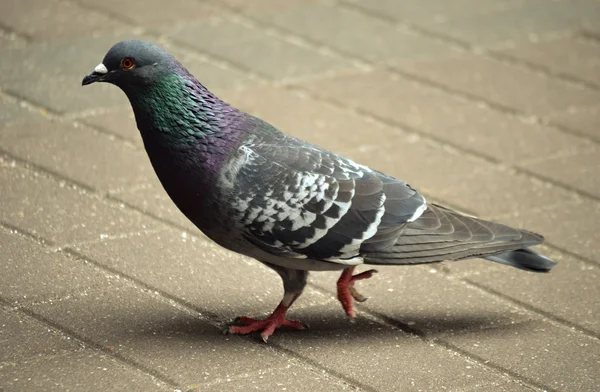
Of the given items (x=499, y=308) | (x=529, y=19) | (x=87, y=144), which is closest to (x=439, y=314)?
(x=499, y=308)

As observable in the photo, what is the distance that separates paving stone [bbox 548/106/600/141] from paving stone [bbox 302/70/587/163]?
0.40 feet

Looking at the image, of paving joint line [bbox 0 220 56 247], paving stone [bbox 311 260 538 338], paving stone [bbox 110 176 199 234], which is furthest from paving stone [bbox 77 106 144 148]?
paving stone [bbox 311 260 538 338]

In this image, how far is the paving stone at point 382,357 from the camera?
12.2 feet

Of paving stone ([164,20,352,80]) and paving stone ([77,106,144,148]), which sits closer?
paving stone ([77,106,144,148])

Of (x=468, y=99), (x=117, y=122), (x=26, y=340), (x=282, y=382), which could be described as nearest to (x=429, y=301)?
(x=282, y=382)

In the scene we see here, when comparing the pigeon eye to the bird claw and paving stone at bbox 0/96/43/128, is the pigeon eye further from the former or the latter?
paving stone at bbox 0/96/43/128

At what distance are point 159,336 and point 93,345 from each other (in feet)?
0.85

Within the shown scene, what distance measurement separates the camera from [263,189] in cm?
374

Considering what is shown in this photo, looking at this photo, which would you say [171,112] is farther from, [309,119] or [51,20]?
[51,20]

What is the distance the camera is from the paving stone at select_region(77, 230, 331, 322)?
13.9ft

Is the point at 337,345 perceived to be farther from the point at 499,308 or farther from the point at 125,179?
the point at 125,179

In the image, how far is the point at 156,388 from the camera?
3500mm

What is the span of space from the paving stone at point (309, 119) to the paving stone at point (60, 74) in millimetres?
782

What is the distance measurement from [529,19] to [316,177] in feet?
13.9
